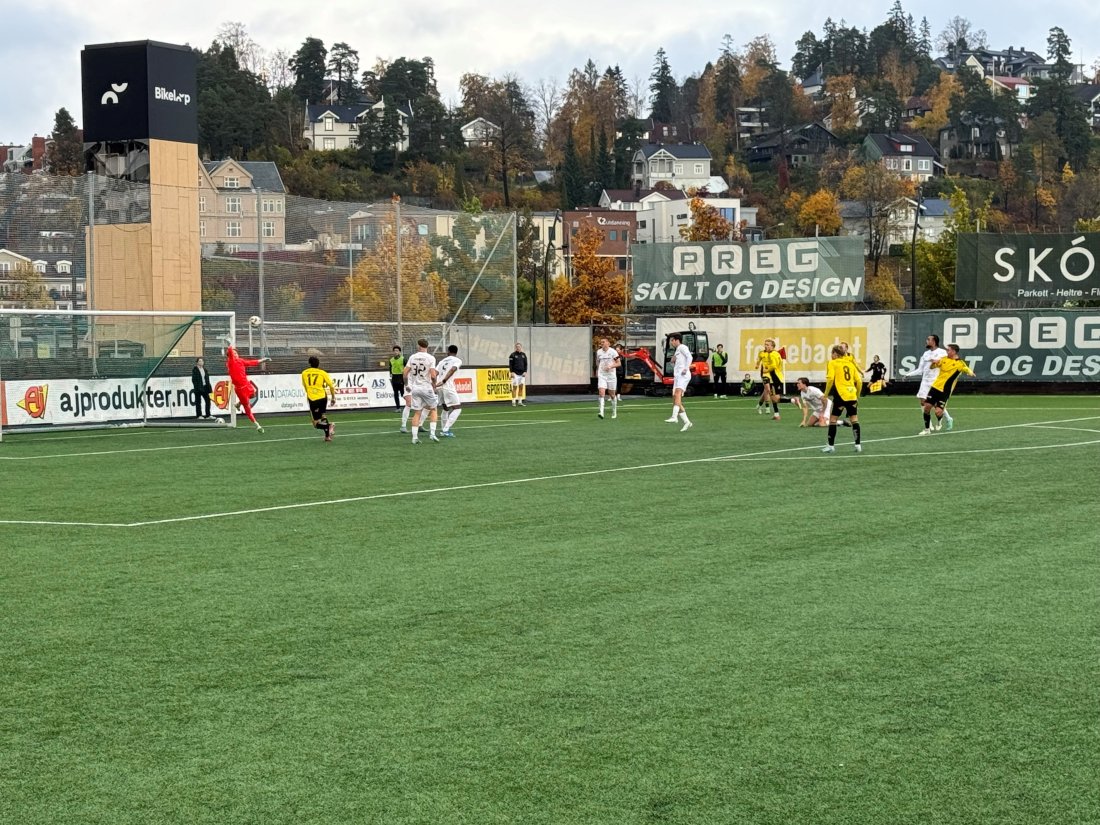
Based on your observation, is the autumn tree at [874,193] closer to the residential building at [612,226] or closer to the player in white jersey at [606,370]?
the residential building at [612,226]

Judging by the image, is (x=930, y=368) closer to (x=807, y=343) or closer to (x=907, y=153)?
(x=807, y=343)

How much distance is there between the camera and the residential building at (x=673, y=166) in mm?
160750

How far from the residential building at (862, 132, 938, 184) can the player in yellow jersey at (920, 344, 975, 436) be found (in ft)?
482

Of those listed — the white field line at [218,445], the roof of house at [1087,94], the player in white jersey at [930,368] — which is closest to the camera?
the white field line at [218,445]

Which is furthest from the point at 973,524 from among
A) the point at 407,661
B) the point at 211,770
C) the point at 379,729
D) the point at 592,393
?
the point at 592,393

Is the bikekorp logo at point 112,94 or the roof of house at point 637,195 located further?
the roof of house at point 637,195

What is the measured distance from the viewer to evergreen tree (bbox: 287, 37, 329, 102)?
171000 mm

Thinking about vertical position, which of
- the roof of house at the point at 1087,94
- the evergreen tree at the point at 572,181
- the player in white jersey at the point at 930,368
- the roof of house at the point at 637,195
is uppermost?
the roof of house at the point at 1087,94

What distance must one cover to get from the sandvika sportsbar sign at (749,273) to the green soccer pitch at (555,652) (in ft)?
99.4

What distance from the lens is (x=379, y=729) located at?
246 inches

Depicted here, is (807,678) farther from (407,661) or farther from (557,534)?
(557,534)

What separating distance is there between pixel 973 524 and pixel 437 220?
29.1 metres

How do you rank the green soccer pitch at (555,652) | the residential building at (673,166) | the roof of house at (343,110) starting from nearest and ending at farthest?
the green soccer pitch at (555,652), the roof of house at (343,110), the residential building at (673,166)

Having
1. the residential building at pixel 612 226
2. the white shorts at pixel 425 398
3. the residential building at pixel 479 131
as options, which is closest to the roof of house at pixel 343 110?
the residential building at pixel 479 131
